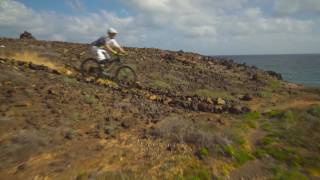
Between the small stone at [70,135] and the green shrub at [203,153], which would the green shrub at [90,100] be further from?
the green shrub at [203,153]

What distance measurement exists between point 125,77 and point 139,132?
5684 mm

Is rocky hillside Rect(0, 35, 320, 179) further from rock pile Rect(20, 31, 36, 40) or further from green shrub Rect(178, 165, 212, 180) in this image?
rock pile Rect(20, 31, 36, 40)

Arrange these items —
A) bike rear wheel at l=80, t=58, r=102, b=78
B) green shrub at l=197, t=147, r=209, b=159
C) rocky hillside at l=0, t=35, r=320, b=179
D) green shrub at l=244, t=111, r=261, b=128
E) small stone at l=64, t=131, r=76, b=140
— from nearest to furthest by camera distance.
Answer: rocky hillside at l=0, t=35, r=320, b=179, small stone at l=64, t=131, r=76, b=140, green shrub at l=197, t=147, r=209, b=159, green shrub at l=244, t=111, r=261, b=128, bike rear wheel at l=80, t=58, r=102, b=78

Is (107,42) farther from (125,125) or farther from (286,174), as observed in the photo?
(286,174)

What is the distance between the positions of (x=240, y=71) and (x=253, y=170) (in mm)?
20289

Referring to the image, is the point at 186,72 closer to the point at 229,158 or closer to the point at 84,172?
the point at 229,158

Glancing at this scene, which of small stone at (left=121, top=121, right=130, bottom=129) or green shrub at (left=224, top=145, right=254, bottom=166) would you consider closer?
green shrub at (left=224, top=145, right=254, bottom=166)

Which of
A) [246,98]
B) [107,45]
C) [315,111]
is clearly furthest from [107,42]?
[315,111]

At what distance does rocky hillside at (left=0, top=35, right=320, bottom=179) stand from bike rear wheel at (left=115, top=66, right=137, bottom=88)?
525 mm

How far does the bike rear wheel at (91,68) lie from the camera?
17.3 m

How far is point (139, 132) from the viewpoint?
39.0 ft

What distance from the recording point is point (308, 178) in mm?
11297

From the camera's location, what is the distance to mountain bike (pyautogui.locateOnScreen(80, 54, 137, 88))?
17.0 meters

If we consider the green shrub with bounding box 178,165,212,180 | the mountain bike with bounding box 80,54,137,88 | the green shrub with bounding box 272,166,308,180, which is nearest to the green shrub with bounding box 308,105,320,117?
the green shrub with bounding box 272,166,308,180
